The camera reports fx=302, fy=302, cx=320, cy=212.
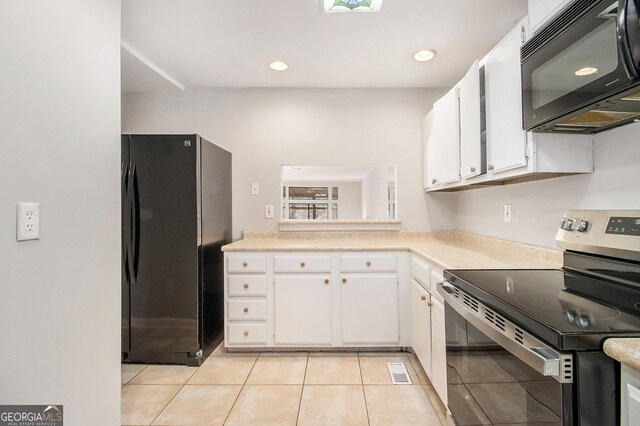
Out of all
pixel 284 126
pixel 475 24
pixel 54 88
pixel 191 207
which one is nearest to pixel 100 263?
pixel 54 88

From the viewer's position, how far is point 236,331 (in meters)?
2.40

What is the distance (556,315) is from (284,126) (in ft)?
8.70

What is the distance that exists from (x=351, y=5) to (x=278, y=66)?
91cm

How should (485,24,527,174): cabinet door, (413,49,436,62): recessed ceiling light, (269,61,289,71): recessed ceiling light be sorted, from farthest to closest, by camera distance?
(269,61,289,71): recessed ceiling light < (413,49,436,62): recessed ceiling light < (485,24,527,174): cabinet door

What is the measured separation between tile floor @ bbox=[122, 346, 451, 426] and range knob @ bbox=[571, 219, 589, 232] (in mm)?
1202

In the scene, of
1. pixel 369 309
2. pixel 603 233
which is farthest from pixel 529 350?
pixel 369 309

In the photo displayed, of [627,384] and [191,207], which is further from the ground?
[191,207]

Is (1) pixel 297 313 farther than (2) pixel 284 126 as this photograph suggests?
No

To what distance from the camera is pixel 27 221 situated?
927mm

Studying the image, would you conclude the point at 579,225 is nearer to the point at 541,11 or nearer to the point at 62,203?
the point at 541,11

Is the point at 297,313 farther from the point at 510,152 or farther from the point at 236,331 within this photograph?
the point at 510,152

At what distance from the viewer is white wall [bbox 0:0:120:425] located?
0.89 metres

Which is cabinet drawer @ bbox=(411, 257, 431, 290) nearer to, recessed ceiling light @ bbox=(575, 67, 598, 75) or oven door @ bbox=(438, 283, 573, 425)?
oven door @ bbox=(438, 283, 573, 425)

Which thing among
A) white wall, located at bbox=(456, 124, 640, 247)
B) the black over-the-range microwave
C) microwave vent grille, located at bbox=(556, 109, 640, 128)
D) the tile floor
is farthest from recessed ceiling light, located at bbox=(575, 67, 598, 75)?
the tile floor
